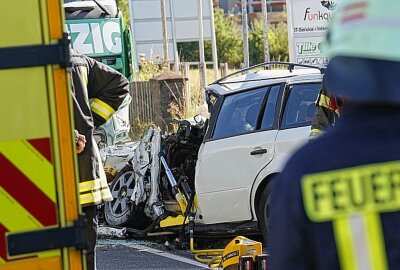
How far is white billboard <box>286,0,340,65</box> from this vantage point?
14977 millimetres

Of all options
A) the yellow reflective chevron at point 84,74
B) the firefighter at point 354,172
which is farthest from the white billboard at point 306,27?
the firefighter at point 354,172

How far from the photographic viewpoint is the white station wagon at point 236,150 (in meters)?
8.27

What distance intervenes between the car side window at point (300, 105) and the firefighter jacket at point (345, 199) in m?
6.47

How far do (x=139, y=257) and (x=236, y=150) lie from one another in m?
1.37

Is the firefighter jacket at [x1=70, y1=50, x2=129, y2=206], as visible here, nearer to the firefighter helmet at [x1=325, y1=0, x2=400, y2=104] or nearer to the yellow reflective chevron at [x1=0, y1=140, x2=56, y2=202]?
the yellow reflective chevron at [x1=0, y1=140, x2=56, y2=202]

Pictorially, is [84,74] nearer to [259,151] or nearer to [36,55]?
[36,55]

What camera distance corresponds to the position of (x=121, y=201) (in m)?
9.48

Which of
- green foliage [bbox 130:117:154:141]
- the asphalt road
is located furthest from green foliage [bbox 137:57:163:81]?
the asphalt road

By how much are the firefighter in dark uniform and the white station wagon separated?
2.76 meters

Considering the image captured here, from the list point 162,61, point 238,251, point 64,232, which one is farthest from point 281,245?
point 162,61

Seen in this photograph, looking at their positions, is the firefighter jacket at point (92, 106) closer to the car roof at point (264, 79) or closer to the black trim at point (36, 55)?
the black trim at point (36, 55)

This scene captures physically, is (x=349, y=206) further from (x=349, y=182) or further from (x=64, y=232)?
(x=64, y=232)

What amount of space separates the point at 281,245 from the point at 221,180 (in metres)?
6.55

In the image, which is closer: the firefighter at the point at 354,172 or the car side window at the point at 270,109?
the firefighter at the point at 354,172
